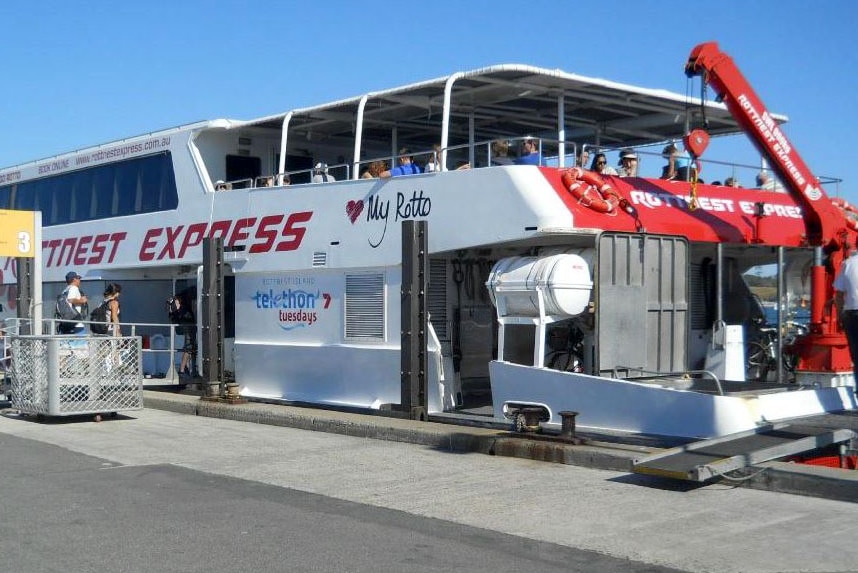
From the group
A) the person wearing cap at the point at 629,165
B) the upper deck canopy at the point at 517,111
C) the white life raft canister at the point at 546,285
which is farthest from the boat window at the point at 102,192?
the person wearing cap at the point at 629,165

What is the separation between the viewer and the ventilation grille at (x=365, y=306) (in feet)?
43.5

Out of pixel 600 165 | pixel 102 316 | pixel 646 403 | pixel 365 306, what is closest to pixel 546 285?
pixel 646 403

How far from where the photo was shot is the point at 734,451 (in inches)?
337

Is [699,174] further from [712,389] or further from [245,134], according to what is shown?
[245,134]

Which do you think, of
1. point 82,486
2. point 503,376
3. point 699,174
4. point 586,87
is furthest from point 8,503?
point 699,174

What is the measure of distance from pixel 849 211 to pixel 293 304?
25.3 ft

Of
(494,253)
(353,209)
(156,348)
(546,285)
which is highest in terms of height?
(353,209)

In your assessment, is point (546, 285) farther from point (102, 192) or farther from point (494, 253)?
point (102, 192)

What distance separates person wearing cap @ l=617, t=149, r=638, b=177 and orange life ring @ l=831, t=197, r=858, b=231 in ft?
8.27

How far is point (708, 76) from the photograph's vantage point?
452 inches

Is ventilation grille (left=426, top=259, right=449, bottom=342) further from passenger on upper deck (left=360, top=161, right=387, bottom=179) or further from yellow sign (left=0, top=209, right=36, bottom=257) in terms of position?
yellow sign (left=0, top=209, right=36, bottom=257)

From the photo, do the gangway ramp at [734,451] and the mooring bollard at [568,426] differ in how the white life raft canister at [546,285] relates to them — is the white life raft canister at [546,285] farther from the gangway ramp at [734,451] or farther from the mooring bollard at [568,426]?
the gangway ramp at [734,451]

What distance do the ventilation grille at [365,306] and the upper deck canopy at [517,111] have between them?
243 cm

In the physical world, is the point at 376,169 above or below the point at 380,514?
above
